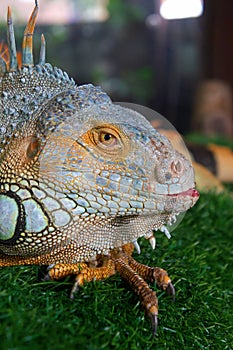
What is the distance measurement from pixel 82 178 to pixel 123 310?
499mm

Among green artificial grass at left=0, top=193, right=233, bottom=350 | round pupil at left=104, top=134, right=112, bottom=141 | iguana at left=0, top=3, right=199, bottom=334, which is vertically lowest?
green artificial grass at left=0, top=193, right=233, bottom=350

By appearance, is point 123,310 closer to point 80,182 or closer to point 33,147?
point 80,182

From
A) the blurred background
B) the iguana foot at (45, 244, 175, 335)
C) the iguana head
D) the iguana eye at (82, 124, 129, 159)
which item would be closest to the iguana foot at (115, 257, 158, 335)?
the iguana foot at (45, 244, 175, 335)

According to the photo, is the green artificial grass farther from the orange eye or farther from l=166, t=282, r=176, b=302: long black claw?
the orange eye

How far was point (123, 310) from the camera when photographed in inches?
65.1

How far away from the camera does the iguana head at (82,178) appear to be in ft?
4.87

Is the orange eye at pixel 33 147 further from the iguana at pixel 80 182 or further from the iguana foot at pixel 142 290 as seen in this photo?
the iguana foot at pixel 142 290

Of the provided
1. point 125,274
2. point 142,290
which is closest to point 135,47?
point 125,274

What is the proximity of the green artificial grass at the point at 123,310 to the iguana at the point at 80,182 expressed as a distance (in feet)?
0.21

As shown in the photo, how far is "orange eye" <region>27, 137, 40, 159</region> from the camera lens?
154cm

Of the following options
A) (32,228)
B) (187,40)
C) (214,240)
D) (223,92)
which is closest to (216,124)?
(223,92)

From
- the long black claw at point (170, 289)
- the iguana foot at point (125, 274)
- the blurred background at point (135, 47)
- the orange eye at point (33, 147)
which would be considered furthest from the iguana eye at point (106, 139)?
Result: the blurred background at point (135, 47)

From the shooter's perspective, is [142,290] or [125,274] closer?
[142,290]

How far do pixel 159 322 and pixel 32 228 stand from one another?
59 cm
